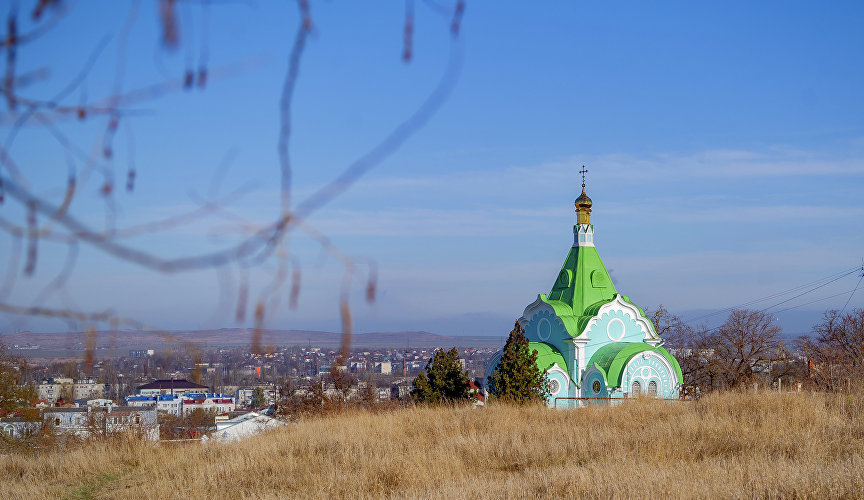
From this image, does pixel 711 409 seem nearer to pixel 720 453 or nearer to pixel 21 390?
pixel 720 453

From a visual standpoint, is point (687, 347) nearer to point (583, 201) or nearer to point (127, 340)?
point (583, 201)

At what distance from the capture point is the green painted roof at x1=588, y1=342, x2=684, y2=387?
29484 millimetres

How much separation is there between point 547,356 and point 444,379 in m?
9.39

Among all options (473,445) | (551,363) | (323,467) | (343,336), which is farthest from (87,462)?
(551,363)

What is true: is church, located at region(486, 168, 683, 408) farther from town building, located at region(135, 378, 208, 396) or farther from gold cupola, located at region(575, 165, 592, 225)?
town building, located at region(135, 378, 208, 396)

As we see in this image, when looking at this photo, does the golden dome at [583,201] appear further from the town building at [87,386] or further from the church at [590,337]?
the town building at [87,386]

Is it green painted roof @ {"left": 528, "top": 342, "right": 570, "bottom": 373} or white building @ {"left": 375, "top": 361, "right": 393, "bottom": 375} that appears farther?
green painted roof @ {"left": 528, "top": 342, "right": 570, "bottom": 373}

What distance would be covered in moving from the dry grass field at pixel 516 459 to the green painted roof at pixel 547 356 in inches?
661

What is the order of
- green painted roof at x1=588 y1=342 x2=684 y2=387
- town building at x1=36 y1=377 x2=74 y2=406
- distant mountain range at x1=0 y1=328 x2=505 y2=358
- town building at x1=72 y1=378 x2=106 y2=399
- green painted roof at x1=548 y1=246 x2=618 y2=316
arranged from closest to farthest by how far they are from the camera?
distant mountain range at x1=0 y1=328 x2=505 y2=358, town building at x1=72 y1=378 x2=106 y2=399, town building at x1=36 y1=377 x2=74 y2=406, green painted roof at x1=588 y1=342 x2=684 y2=387, green painted roof at x1=548 y1=246 x2=618 y2=316

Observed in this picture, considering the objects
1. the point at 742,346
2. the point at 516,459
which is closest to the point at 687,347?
the point at 742,346

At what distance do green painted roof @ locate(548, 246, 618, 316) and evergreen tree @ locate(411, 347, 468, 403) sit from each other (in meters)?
11.5

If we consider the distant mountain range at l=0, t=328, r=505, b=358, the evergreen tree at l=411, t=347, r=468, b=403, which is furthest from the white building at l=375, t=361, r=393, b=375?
the distant mountain range at l=0, t=328, r=505, b=358

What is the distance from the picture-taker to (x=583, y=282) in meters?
33.6

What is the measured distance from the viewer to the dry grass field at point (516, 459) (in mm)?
7273
